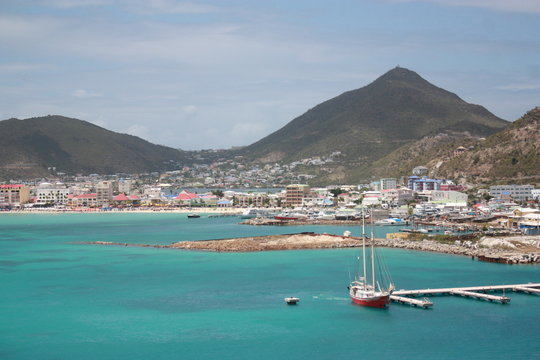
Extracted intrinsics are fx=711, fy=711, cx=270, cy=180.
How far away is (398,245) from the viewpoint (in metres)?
52.3

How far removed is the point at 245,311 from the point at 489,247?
945 inches

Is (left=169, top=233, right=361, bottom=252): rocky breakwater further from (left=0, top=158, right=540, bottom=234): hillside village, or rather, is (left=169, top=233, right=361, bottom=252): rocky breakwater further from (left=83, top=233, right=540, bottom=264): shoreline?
(left=0, top=158, right=540, bottom=234): hillside village

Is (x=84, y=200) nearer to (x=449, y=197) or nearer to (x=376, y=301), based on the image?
(x=449, y=197)

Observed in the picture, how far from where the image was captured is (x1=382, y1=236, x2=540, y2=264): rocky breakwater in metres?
44.1

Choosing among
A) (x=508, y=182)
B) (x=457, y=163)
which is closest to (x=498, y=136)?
(x=457, y=163)

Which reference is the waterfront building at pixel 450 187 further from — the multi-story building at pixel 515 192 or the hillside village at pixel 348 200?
the multi-story building at pixel 515 192

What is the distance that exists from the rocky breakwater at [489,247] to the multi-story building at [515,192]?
35.5 m

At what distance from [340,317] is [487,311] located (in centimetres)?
656

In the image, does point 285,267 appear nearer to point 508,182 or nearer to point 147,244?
point 147,244

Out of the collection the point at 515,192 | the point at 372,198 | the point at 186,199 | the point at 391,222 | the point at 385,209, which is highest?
the point at 515,192

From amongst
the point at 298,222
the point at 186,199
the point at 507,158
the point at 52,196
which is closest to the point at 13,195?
the point at 52,196

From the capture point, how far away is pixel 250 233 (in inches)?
2680

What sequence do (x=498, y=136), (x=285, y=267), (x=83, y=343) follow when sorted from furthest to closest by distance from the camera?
(x=498, y=136), (x=285, y=267), (x=83, y=343)

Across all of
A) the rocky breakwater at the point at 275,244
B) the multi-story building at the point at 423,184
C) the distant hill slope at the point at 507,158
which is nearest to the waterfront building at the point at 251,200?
the multi-story building at the point at 423,184
